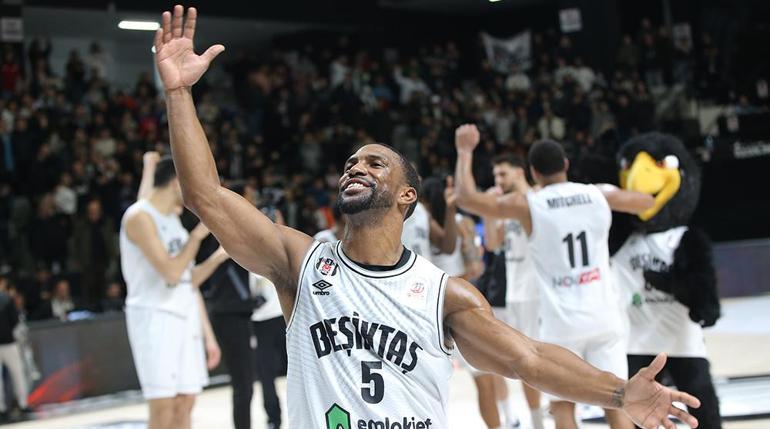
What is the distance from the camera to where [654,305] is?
624 centimetres

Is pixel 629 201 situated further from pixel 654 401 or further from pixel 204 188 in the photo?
pixel 204 188

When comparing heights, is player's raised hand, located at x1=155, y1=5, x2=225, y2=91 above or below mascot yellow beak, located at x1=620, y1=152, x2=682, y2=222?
above

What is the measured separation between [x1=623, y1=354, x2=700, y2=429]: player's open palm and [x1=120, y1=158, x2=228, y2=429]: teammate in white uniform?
380 cm

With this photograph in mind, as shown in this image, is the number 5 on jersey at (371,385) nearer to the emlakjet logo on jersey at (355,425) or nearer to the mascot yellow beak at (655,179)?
the emlakjet logo on jersey at (355,425)

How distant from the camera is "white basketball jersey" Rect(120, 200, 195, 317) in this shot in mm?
6664

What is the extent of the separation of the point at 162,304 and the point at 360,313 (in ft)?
11.5

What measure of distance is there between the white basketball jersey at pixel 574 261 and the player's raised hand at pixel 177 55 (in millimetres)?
3109

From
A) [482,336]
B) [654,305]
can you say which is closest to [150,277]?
[654,305]

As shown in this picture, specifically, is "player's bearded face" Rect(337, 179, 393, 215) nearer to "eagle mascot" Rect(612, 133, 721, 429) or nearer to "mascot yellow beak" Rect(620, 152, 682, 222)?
"eagle mascot" Rect(612, 133, 721, 429)

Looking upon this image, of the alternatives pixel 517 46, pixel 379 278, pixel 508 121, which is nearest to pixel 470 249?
pixel 379 278

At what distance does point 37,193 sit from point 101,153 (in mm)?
1323

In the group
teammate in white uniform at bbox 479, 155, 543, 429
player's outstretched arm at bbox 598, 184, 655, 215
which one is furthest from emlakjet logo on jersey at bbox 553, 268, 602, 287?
teammate in white uniform at bbox 479, 155, 543, 429

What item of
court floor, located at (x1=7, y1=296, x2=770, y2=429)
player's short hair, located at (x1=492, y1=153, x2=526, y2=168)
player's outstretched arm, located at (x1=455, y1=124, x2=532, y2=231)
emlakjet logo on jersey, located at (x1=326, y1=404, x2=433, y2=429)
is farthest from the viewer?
court floor, located at (x1=7, y1=296, x2=770, y2=429)

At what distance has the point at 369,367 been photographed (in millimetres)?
3424
